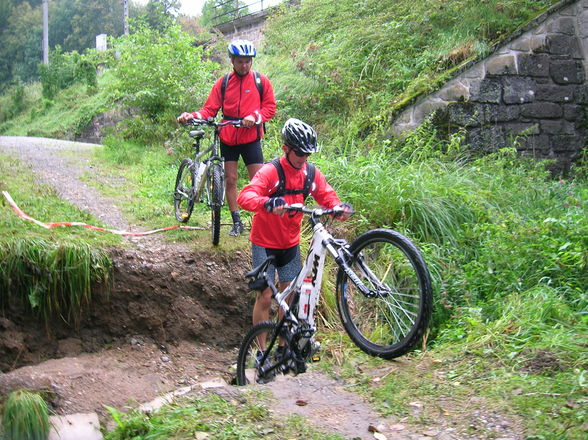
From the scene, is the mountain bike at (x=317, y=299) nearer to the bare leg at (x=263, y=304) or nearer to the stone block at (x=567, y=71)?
the bare leg at (x=263, y=304)

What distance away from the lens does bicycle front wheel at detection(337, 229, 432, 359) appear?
13.1 feet

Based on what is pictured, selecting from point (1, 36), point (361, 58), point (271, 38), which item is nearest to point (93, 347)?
point (361, 58)

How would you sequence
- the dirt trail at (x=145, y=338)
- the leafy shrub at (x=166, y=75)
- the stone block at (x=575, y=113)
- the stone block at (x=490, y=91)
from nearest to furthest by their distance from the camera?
the dirt trail at (x=145, y=338) → the stone block at (x=490, y=91) → the stone block at (x=575, y=113) → the leafy shrub at (x=166, y=75)

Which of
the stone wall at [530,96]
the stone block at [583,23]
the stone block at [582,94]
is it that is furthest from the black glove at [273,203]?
the stone block at [583,23]

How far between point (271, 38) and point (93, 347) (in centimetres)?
983

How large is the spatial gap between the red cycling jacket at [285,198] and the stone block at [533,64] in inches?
232

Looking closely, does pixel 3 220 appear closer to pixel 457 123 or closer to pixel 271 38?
pixel 457 123

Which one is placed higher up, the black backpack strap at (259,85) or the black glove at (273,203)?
the black backpack strap at (259,85)

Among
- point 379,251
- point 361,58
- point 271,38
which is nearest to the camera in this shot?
point 379,251

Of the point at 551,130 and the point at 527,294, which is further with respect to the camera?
the point at 551,130

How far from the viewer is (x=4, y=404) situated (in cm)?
471

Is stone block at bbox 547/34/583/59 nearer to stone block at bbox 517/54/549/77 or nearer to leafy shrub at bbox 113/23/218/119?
stone block at bbox 517/54/549/77

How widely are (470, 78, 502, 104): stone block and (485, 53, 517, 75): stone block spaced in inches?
5.3

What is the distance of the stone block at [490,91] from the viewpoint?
917 cm
